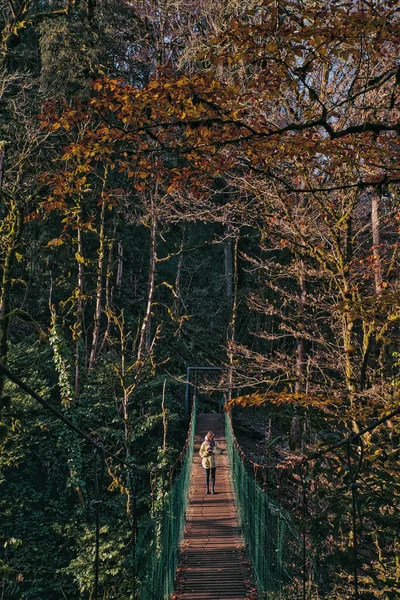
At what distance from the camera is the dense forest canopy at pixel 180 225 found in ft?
11.8

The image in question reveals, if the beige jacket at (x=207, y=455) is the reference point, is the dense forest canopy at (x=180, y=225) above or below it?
above

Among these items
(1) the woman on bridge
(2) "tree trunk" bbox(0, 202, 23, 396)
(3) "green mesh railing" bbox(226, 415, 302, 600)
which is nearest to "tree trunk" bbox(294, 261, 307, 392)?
(3) "green mesh railing" bbox(226, 415, 302, 600)

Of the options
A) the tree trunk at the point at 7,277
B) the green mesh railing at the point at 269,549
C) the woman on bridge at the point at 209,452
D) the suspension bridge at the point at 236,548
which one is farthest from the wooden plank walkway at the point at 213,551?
the tree trunk at the point at 7,277

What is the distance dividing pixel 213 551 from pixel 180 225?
12384 mm

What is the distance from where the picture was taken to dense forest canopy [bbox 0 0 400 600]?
3.61 metres

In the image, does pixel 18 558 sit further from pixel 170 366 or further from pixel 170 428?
pixel 170 366

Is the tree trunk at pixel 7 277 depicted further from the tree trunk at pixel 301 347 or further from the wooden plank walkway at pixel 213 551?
the tree trunk at pixel 301 347

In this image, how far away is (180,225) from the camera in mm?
19109

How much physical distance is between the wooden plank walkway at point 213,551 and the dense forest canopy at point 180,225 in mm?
1393

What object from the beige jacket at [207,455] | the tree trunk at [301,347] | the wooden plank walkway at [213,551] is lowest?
the wooden plank walkway at [213,551]

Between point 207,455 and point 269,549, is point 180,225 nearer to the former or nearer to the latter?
point 207,455

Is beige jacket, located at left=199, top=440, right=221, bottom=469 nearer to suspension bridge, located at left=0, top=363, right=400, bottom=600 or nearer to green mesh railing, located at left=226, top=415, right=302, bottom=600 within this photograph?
suspension bridge, located at left=0, top=363, right=400, bottom=600

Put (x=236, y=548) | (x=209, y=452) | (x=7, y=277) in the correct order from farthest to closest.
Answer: (x=7, y=277) < (x=209, y=452) < (x=236, y=548)

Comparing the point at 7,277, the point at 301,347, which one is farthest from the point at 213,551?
the point at 7,277
